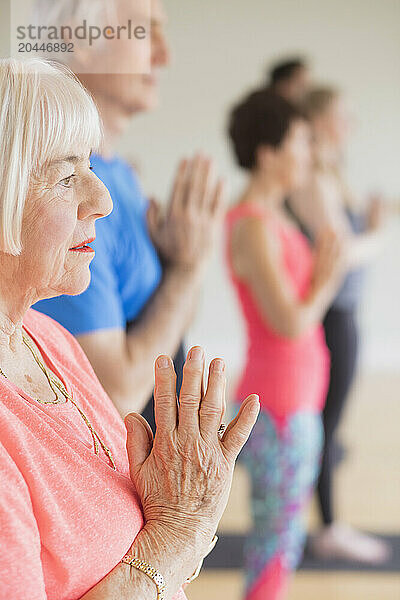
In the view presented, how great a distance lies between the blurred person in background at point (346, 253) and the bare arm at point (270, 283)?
56 cm

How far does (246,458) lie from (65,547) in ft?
4.11

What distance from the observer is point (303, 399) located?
5.51 feet

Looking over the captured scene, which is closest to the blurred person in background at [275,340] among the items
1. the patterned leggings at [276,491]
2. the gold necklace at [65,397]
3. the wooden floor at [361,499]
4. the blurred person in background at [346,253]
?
the patterned leggings at [276,491]

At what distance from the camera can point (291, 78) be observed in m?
2.59

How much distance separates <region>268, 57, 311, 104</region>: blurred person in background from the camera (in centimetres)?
253

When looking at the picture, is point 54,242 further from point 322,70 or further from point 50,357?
point 322,70

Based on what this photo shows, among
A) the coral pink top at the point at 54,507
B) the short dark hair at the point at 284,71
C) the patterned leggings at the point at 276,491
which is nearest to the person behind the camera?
the coral pink top at the point at 54,507

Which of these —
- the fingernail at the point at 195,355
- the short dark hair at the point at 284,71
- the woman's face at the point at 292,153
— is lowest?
the fingernail at the point at 195,355

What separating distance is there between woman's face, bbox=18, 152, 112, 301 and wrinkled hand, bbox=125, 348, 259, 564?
111 millimetres

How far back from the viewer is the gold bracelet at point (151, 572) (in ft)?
1.79

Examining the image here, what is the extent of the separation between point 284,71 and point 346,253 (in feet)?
2.63

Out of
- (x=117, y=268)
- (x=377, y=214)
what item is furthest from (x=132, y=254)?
(x=377, y=214)

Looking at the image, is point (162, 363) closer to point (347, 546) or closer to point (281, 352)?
point (281, 352)

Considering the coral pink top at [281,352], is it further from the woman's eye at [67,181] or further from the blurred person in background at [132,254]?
the woman's eye at [67,181]
